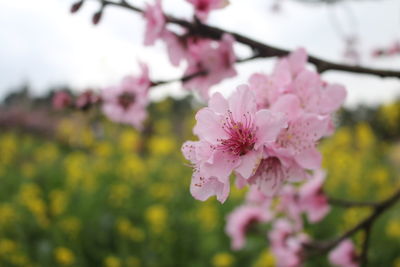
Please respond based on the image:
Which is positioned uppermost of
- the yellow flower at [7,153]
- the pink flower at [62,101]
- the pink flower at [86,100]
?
the pink flower at [86,100]

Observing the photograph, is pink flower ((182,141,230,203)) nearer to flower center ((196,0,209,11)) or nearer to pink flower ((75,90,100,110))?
flower center ((196,0,209,11))

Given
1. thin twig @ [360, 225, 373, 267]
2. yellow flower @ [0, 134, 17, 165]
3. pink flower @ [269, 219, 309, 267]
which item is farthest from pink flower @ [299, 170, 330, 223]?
yellow flower @ [0, 134, 17, 165]

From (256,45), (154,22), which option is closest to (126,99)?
(154,22)

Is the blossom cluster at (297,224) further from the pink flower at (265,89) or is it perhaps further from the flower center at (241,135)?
the flower center at (241,135)

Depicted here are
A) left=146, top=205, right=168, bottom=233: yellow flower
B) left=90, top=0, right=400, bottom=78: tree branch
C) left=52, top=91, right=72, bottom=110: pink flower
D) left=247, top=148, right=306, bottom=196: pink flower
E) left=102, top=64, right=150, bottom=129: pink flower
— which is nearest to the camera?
left=247, top=148, right=306, bottom=196: pink flower

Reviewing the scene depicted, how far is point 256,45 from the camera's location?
3.24 ft

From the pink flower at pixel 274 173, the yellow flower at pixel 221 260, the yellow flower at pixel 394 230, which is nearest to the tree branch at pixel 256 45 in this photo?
the pink flower at pixel 274 173

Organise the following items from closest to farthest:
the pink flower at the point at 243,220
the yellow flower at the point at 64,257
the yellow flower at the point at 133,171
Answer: the pink flower at the point at 243,220 < the yellow flower at the point at 64,257 < the yellow flower at the point at 133,171

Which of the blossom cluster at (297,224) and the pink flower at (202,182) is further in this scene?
the blossom cluster at (297,224)

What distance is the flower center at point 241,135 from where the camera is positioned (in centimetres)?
68

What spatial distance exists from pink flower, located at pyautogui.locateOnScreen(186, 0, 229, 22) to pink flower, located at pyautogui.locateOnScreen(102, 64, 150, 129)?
12.9 inches

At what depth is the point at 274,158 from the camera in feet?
2.54

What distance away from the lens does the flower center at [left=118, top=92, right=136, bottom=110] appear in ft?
4.56

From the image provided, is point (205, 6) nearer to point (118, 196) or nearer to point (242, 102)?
point (242, 102)
